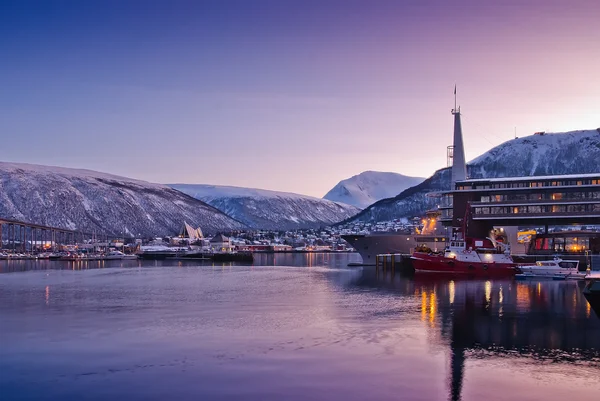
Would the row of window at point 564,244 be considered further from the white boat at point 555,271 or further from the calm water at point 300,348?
the calm water at point 300,348

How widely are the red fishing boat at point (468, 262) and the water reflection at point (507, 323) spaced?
2221cm

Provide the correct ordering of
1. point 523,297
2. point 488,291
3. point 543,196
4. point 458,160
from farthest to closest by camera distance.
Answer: point 458,160 < point 543,196 < point 488,291 < point 523,297

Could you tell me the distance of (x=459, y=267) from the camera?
320 feet

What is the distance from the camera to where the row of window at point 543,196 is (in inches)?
4651

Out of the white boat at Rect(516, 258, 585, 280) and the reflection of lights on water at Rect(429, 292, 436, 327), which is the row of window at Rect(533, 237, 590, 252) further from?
the reflection of lights on water at Rect(429, 292, 436, 327)

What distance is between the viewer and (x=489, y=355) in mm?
31875

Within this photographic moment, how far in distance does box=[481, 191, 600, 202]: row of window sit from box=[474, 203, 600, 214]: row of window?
156cm

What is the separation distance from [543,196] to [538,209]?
9.51ft

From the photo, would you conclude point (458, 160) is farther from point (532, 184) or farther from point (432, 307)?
point (432, 307)

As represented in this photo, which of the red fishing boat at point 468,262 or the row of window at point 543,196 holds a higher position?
the row of window at point 543,196

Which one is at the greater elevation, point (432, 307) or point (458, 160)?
point (458, 160)

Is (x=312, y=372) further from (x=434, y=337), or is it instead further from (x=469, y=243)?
(x=469, y=243)

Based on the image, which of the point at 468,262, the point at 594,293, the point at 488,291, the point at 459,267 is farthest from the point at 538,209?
the point at 594,293

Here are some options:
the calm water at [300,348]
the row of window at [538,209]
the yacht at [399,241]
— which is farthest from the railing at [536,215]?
the calm water at [300,348]
